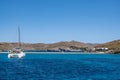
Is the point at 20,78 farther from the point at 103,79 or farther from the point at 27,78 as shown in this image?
the point at 103,79

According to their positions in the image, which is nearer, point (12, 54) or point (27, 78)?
point (27, 78)

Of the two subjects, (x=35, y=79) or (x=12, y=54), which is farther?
(x=12, y=54)

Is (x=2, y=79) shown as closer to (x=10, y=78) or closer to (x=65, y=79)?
(x=10, y=78)

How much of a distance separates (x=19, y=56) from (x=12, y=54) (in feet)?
10.9

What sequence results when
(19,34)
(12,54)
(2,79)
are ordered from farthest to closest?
(19,34), (12,54), (2,79)

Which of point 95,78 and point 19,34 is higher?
point 19,34

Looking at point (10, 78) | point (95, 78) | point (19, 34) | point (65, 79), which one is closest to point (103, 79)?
point (95, 78)

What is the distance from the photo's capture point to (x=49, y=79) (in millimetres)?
51562

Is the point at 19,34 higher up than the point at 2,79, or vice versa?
the point at 19,34

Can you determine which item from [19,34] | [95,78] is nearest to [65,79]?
[95,78]

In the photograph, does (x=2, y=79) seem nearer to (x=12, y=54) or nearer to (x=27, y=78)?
(x=27, y=78)

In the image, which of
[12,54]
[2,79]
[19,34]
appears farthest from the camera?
[19,34]

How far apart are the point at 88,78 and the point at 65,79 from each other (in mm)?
4182

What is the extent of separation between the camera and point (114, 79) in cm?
5350
